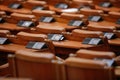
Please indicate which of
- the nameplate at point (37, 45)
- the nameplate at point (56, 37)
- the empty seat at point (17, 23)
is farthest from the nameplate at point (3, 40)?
the empty seat at point (17, 23)

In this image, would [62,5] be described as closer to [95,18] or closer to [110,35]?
[95,18]

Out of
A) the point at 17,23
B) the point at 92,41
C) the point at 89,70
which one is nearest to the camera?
the point at 89,70

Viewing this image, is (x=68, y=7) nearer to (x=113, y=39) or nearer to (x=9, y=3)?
(x=9, y=3)

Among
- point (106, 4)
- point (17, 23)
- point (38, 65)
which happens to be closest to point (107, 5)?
point (106, 4)

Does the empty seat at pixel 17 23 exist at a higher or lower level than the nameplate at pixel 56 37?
higher

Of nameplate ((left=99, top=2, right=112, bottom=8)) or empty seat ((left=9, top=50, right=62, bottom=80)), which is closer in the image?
empty seat ((left=9, top=50, right=62, bottom=80))

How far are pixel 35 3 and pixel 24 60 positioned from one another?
10.2ft

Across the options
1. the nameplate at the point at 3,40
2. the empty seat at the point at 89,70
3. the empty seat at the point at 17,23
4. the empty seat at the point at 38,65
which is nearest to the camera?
the empty seat at the point at 89,70

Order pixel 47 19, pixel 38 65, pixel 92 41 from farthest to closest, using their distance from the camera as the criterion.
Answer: pixel 47 19
pixel 92 41
pixel 38 65

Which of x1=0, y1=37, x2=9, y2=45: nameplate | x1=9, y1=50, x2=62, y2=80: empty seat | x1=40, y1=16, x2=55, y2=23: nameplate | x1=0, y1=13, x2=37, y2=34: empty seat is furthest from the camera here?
x1=40, y1=16, x2=55, y2=23: nameplate

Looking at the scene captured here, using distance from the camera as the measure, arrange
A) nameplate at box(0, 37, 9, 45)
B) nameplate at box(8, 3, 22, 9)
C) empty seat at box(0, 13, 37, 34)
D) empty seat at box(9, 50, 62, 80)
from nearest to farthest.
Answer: empty seat at box(9, 50, 62, 80), nameplate at box(0, 37, 9, 45), empty seat at box(0, 13, 37, 34), nameplate at box(8, 3, 22, 9)

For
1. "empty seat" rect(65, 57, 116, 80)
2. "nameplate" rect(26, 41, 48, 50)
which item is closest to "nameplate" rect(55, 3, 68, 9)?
"nameplate" rect(26, 41, 48, 50)

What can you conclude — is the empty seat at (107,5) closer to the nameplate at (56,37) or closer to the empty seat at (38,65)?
the nameplate at (56,37)

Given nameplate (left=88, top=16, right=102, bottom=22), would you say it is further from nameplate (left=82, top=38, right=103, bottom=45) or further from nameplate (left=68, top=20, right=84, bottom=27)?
nameplate (left=82, top=38, right=103, bottom=45)
